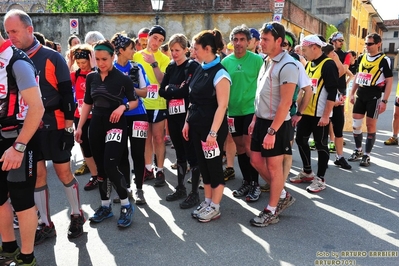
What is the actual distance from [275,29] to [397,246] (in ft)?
7.80

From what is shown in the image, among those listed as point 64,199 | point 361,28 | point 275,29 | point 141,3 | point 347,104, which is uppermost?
point 361,28

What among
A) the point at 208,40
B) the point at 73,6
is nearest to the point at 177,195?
the point at 208,40

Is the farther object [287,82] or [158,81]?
[158,81]

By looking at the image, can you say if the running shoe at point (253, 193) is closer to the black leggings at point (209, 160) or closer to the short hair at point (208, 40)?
the black leggings at point (209, 160)

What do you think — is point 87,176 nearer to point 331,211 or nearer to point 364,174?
point 331,211

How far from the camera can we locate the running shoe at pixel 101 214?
399 centimetres

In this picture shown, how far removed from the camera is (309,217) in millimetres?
4148

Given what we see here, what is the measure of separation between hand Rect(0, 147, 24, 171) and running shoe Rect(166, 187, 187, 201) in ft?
7.56

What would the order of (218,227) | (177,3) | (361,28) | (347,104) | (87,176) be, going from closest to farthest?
(218,227)
(87,176)
(347,104)
(177,3)
(361,28)

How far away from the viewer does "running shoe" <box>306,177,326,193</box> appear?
16.3 feet

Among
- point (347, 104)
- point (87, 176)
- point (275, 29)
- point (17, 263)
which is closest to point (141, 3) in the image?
point (347, 104)

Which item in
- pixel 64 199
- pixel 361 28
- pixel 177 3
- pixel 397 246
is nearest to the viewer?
pixel 397 246

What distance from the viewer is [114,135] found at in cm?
377

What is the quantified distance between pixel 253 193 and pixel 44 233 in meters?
2.46
